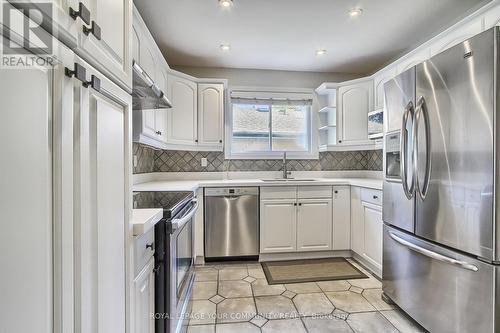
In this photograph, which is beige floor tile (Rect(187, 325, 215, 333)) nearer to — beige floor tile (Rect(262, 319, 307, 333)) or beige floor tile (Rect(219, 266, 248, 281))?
beige floor tile (Rect(262, 319, 307, 333))

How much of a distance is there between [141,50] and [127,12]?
120 centimetres

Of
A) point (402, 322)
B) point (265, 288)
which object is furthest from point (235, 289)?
point (402, 322)

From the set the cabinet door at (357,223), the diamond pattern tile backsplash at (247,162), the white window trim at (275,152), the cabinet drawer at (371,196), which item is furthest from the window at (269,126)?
the cabinet drawer at (371,196)

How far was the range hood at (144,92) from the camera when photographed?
1203 mm

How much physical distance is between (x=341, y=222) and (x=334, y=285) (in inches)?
31.8

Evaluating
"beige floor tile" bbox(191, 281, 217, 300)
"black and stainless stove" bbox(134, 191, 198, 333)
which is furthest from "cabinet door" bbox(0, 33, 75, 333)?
"beige floor tile" bbox(191, 281, 217, 300)

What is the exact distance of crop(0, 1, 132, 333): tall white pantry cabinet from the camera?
413 mm

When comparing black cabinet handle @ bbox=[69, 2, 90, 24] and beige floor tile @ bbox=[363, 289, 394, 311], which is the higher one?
black cabinet handle @ bbox=[69, 2, 90, 24]

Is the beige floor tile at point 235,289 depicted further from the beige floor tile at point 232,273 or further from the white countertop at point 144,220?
the white countertop at point 144,220

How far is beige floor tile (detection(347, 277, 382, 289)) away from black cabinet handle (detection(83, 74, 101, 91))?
8.34 feet

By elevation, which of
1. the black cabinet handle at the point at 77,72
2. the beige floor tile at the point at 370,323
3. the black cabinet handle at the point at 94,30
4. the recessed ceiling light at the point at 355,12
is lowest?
the beige floor tile at the point at 370,323

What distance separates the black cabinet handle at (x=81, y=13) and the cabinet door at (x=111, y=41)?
0.02 meters

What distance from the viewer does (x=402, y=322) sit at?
5.81 feet

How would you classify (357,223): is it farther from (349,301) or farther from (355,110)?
(355,110)
